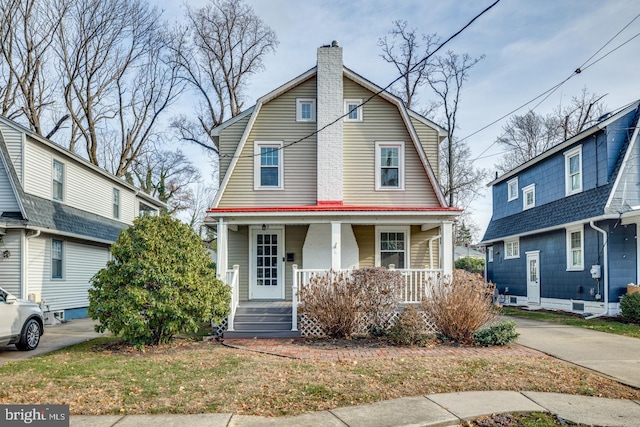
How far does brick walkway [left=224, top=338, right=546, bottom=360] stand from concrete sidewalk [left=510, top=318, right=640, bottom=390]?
2.03ft

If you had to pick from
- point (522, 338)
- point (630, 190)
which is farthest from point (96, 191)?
point (630, 190)

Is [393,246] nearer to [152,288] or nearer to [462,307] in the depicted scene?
[462,307]

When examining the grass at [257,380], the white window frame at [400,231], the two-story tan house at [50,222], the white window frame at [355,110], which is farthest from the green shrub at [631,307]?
the two-story tan house at [50,222]

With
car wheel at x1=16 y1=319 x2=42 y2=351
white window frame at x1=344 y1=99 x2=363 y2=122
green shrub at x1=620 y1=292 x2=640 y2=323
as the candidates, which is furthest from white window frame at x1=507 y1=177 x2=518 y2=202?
car wheel at x1=16 y1=319 x2=42 y2=351

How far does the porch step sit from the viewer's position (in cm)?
1120

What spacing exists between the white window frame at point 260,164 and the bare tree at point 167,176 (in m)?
19.1

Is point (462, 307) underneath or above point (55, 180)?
underneath

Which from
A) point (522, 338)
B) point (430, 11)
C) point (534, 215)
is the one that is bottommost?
point (522, 338)

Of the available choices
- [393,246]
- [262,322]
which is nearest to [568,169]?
[393,246]

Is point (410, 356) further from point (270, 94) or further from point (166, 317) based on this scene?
point (270, 94)

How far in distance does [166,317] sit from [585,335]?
955 centimetres

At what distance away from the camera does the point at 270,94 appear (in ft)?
47.1

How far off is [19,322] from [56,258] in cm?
620

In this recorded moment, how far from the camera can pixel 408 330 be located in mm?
10070
